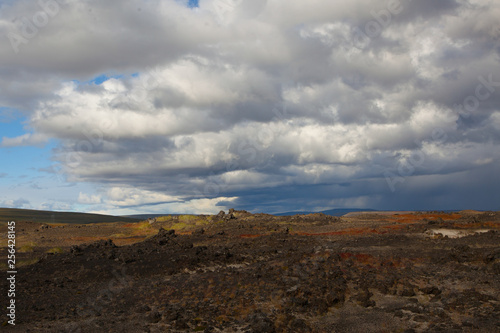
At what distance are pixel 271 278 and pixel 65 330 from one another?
11.0m

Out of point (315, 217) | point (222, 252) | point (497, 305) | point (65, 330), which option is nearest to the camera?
point (65, 330)

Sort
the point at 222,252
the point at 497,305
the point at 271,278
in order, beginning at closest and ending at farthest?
1. the point at 497,305
2. the point at 271,278
3. the point at 222,252

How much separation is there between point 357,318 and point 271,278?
20.6 feet

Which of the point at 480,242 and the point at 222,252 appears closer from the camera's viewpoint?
the point at 222,252

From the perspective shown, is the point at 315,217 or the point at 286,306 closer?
the point at 286,306

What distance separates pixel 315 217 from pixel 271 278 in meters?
62.8

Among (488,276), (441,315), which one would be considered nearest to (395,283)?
(441,315)

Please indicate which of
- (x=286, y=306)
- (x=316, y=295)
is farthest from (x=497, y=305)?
(x=286, y=306)

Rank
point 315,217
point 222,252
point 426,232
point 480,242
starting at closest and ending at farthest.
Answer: point 222,252 → point 480,242 → point 426,232 → point 315,217

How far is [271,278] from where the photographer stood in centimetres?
2273

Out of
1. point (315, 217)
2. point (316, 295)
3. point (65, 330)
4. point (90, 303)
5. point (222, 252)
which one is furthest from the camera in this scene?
point (315, 217)

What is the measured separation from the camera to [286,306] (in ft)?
60.7

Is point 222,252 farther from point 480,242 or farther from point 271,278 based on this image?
point 480,242

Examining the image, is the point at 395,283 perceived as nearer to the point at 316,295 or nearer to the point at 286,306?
the point at 316,295
